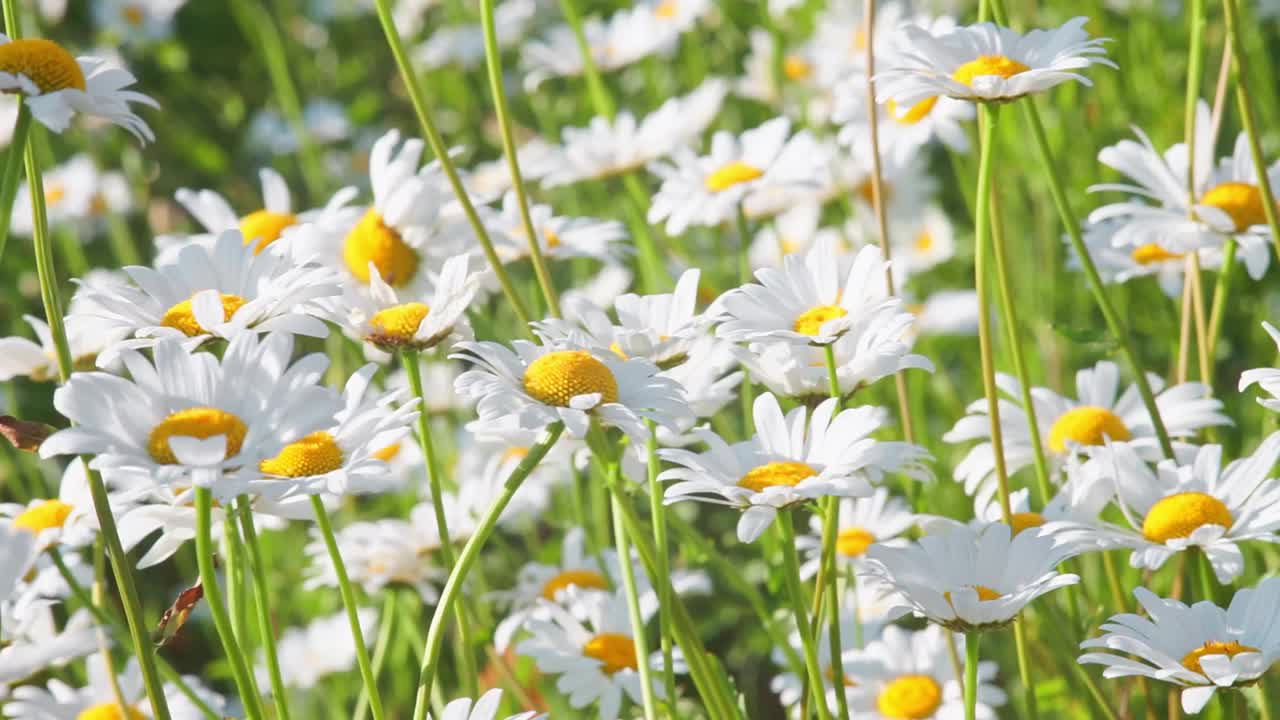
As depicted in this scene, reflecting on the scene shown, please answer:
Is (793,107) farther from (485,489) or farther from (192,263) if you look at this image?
(192,263)

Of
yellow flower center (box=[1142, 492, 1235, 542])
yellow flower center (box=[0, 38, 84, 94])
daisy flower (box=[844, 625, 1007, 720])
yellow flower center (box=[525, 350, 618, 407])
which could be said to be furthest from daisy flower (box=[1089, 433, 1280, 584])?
yellow flower center (box=[0, 38, 84, 94])

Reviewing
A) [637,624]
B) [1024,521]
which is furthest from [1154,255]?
[637,624]

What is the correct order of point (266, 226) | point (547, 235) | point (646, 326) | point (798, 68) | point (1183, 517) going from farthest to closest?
1. point (798, 68)
2. point (547, 235)
3. point (266, 226)
4. point (646, 326)
5. point (1183, 517)

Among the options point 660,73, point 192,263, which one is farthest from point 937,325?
point 192,263

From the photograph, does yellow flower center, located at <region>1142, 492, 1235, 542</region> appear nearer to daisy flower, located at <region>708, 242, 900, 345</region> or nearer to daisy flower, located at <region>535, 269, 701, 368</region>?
daisy flower, located at <region>708, 242, 900, 345</region>

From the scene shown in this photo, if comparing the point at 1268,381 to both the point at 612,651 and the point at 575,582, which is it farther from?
the point at 575,582

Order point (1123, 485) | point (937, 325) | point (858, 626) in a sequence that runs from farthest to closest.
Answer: point (937, 325) → point (858, 626) → point (1123, 485)
